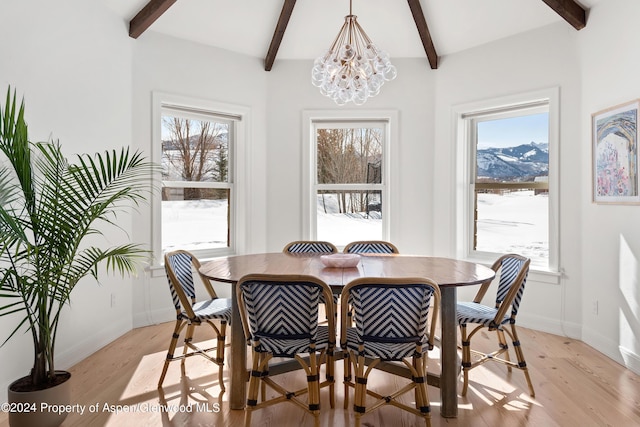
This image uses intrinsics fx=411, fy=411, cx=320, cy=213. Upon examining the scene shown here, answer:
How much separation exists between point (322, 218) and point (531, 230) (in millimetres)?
2207

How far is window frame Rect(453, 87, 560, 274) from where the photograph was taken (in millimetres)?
3770

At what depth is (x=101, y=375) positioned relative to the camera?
9.25 ft

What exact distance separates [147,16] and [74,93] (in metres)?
1.06

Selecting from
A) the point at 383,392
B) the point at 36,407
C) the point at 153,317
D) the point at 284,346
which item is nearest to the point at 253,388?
the point at 284,346

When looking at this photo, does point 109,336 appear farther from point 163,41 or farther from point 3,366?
point 163,41

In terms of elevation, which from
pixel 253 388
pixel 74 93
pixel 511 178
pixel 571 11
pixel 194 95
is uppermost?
pixel 571 11

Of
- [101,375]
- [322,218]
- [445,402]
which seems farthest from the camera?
[322,218]

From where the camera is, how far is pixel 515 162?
423 cm

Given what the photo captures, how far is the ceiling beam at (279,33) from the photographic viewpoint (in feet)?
13.5

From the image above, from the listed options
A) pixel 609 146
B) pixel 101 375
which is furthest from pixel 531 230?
pixel 101 375

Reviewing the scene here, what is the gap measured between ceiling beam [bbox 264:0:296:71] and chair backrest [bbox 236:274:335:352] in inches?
Answer: 124

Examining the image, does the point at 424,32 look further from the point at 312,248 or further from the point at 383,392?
the point at 383,392

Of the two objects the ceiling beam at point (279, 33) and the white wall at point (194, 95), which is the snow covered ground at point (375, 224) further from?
the ceiling beam at point (279, 33)

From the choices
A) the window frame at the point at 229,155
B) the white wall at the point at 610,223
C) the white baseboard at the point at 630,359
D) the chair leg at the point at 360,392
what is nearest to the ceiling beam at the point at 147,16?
the window frame at the point at 229,155
